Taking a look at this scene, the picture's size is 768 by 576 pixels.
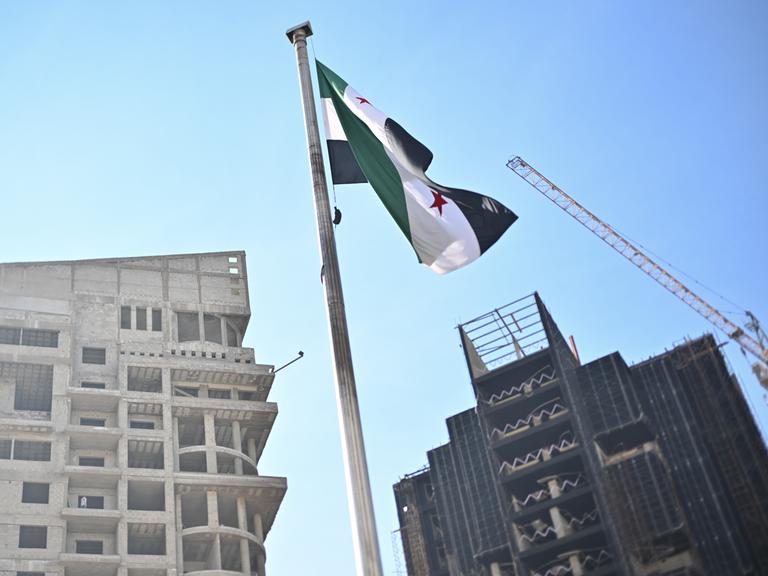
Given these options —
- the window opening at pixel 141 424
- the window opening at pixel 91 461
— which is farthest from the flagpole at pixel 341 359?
the window opening at pixel 141 424

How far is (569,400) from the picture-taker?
101 m

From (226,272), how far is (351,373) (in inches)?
3595

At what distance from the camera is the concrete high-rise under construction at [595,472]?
292 ft

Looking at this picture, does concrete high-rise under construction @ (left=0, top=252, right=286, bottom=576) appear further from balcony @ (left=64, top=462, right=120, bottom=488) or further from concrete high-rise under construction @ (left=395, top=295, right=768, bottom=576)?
concrete high-rise under construction @ (left=395, top=295, right=768, bottom=576)

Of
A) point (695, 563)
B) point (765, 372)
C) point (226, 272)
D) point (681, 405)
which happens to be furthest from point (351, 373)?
point (765, 372)

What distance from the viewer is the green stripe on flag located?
25.4 metres

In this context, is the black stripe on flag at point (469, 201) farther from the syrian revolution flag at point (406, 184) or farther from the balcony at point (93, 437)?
the balcony at point (93, 437)

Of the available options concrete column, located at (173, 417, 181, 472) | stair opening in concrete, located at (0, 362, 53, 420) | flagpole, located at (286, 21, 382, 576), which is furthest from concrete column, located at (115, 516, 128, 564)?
flagpole, located at (286, 21, 382, 576)

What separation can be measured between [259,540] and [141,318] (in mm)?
26709

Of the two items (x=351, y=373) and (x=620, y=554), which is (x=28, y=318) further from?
(x=351, y=373)

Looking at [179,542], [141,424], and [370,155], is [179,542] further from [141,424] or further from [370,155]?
[370,155]

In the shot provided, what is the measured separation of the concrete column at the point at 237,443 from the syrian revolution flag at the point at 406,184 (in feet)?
237

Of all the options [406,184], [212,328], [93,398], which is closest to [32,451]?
[93,398]

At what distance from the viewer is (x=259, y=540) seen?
9219cm
